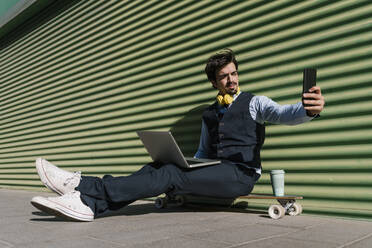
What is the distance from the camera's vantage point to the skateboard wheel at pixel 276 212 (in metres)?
2.61

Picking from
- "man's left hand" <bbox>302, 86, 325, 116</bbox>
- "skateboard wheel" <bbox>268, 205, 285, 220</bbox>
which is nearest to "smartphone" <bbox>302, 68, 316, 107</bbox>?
"man's left hand" <bbox>302, 86, 325, 116</bbox>

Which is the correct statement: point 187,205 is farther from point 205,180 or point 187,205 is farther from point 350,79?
point 350,79

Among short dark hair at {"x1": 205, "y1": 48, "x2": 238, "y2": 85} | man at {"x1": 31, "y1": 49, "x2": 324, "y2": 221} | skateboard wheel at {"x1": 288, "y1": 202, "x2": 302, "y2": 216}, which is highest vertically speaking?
short dark hair at {"x1": 205, "y1": 48, "x2": 238, "y2": 85}

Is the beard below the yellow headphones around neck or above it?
above

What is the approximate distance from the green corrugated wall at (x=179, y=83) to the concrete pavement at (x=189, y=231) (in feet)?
1.46

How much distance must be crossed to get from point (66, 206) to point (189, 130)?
171cm

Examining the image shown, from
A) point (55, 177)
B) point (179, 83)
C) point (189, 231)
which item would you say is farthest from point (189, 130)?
point (189, 231)

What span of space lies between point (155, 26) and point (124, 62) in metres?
0.73

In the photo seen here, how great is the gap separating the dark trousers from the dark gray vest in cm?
9

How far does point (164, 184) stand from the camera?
267 centimetres

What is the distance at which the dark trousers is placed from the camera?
102 inches

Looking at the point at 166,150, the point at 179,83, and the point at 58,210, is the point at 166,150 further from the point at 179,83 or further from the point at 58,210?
the point at 179,83

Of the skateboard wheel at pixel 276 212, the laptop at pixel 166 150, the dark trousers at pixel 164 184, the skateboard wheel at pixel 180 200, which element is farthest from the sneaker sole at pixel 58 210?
the skateboard wheel at pixel 276 212

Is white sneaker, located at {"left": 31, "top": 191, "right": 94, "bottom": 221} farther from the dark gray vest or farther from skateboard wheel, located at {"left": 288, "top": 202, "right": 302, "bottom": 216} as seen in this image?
skateboard wheel, located at {"left": 288, "top": 202, "right": 302, "bottom": 216}
